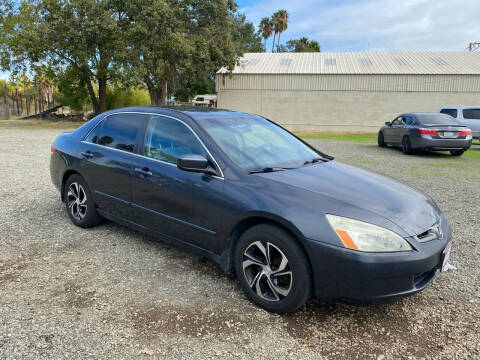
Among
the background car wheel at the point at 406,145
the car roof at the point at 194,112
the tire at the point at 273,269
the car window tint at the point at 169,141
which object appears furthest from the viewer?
the background car wheel at the point at 406,145

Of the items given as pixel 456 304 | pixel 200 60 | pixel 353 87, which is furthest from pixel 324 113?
pixel 456 304

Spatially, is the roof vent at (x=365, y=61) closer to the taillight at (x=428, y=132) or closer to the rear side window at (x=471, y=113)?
the rear side window at (x=471, y=113)

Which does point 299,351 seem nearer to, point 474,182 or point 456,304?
point 456,304

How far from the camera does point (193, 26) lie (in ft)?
85.7

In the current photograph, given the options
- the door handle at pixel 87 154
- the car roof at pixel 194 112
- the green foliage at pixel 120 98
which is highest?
the green foliage at pixel 120 98

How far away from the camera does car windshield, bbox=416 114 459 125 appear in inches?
486

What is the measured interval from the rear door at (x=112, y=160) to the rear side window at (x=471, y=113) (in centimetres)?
1664

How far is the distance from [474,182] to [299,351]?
24.9 ft

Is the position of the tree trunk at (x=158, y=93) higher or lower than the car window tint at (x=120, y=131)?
higher

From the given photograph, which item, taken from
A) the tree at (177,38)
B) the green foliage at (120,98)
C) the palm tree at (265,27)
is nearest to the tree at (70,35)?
the tree at (177,38)

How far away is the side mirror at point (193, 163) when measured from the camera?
3234mm

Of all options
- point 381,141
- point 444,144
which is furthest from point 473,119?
point 444,144

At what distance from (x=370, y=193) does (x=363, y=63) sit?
1318 inches

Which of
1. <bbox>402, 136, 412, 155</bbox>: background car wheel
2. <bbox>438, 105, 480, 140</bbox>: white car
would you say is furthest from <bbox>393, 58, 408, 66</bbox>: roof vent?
<bbox>402, 136, 412, 155</bbox>: background car wheel
